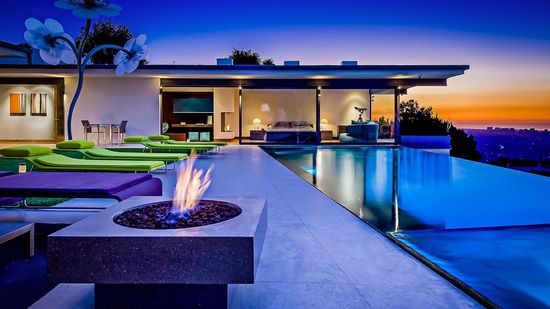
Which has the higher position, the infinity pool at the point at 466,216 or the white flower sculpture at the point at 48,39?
the white flower sculpture at the point at 48,39

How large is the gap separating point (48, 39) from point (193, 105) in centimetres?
929

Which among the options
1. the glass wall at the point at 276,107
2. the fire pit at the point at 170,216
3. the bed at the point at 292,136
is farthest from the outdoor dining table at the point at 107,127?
the fire pit at the point at 170,216

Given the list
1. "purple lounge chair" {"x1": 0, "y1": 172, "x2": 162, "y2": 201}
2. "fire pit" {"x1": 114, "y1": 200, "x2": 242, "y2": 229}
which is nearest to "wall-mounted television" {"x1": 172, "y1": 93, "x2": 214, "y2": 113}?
"purple lounge chair" {"x1": 0, "y1": 172, "x2": 162, "y2": 201}

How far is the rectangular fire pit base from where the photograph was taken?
209 cm

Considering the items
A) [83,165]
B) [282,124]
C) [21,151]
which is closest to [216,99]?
[282,124]

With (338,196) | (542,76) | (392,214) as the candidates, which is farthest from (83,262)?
(542,76)

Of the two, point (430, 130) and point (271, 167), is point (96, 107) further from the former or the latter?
point (430, 130)

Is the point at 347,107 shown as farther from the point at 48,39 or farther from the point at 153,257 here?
the point at 153,257

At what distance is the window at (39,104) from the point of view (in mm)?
18359

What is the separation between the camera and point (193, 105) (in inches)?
782

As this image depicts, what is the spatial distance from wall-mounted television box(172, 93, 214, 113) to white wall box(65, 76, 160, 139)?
2815mm

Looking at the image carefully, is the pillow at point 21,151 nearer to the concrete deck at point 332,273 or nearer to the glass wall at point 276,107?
the concrete deck at point 332,273

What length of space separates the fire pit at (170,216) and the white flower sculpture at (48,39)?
978 centimetres

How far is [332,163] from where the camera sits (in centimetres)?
1081
